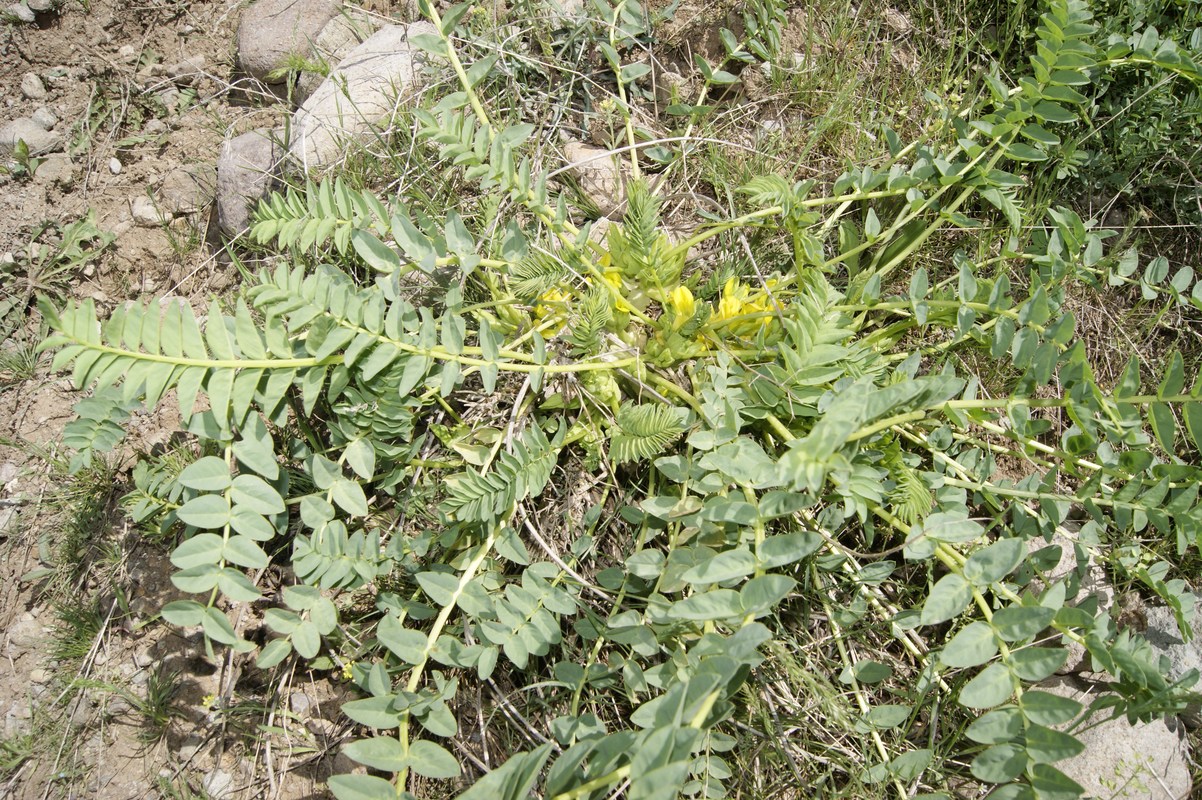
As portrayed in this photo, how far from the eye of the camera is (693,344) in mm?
2387

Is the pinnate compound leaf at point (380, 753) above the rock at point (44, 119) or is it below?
below

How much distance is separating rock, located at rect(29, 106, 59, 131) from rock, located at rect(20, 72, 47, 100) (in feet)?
0.20

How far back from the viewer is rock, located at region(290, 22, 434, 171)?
2910mm

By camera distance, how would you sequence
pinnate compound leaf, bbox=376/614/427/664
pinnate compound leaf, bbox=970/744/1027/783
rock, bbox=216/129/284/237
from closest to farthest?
1. pinnate compound leaf, bbox=970/744/1027/783
2. pinnate compound leaf, bbox=376/614/427/664
3. rock, bbox=216/129/284/237

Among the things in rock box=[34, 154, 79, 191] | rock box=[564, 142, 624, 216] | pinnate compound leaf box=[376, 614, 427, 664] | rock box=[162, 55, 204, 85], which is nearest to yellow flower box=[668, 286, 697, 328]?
rock box=[564, 142, 624, 216]

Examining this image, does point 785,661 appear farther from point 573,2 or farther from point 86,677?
point 573,2

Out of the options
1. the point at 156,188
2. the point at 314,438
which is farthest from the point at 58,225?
the point at 314,438

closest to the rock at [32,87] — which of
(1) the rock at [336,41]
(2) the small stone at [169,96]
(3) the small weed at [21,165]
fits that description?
(3) the small weed at [21,165]

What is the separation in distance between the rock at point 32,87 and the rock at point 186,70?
0.44 metres

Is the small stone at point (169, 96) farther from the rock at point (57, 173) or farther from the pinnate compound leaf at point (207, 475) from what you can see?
the pinnate compound leaf at point (207, 475)

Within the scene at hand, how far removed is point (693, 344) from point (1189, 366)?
177 cm

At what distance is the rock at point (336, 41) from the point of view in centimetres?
312

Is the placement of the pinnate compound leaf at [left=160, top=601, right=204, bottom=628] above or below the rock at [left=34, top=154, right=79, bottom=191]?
below

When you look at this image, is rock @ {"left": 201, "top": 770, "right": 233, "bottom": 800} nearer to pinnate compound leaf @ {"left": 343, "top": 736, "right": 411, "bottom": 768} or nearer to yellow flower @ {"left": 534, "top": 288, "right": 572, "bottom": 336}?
pinnate compound leaf @ {"left": 343, "top": 736, "right": 411, "bottom": 768}
